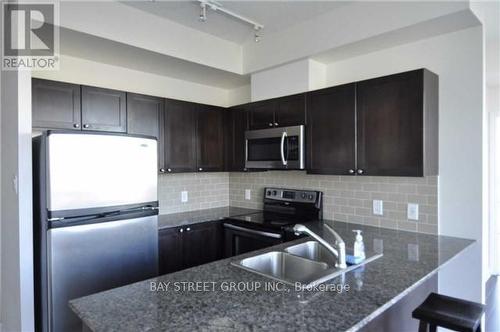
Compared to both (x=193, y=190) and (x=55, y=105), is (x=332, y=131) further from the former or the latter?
(x=55, y=105)

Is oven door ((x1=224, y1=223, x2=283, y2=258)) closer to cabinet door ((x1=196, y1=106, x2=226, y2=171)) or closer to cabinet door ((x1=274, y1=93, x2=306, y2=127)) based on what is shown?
cabinet door ((x1=196, y1=106, x2=226, y2=171))

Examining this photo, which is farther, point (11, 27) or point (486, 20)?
point (486, 20)

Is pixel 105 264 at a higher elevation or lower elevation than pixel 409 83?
lower

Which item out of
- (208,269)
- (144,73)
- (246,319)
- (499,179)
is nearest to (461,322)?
(246,319)

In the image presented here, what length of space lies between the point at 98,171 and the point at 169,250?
3.58ft

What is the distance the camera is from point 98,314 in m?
1.20

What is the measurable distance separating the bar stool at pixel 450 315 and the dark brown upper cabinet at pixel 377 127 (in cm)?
91

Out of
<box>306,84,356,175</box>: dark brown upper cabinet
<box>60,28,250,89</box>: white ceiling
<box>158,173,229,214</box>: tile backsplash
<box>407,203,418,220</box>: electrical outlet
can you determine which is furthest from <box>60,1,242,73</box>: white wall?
<box>407,203,418,220</box>: electrical outlet

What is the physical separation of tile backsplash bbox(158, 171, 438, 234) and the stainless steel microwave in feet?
1.32

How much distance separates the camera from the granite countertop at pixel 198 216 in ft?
10.1

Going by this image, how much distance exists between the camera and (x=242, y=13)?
2793 mm

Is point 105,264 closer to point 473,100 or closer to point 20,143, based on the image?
point 20,143

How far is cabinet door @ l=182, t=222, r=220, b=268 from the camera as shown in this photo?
308cm

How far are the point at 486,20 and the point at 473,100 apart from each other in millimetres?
924
